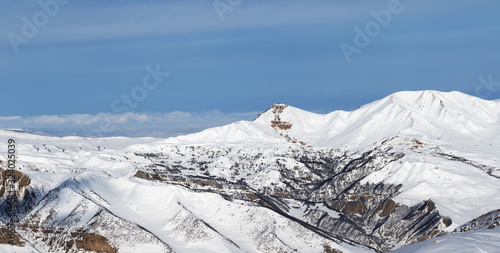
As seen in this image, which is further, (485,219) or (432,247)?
(485,219)

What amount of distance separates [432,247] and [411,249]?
2654 millimetres

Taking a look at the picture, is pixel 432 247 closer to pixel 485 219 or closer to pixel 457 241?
pixel 457 241

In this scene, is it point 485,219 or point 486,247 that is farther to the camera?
point 485,219

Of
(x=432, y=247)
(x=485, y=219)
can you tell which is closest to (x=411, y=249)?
(x=432, y=247)

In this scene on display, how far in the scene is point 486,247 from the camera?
2121 inches

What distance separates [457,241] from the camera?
55250mm

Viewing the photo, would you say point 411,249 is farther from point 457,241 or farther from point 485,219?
point 485,219

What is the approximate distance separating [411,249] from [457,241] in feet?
10.5

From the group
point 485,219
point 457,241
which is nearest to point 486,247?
point 457,241

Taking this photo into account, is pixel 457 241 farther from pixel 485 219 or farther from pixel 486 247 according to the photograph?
pixel 485 219

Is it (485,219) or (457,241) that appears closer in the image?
(457,241)

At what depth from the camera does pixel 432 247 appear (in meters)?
53.3

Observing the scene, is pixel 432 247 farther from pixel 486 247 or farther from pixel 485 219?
pixel 485 219

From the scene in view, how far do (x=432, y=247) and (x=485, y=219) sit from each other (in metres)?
44.2
